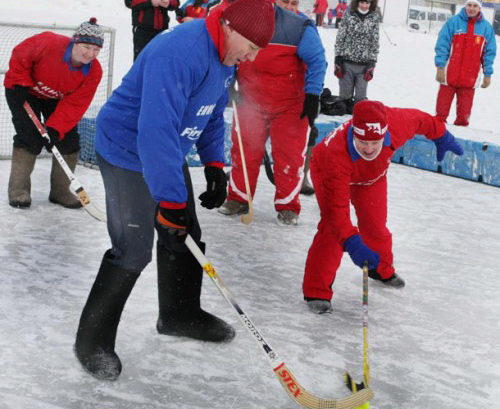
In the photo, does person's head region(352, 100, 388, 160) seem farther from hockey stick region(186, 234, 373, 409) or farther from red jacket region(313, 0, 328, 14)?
red jacket region(313, 0, 328, 14)

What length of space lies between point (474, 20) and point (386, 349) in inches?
218

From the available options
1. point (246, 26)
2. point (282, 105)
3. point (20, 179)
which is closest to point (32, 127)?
point (20, 179)

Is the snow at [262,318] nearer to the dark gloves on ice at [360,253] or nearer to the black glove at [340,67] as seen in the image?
the dark gloves on ice at [360,253]

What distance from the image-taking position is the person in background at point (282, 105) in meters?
4.83

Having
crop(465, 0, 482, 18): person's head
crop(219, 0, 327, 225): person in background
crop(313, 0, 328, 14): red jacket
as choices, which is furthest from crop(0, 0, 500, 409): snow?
crop(313, 0, 328, 14): red jacket

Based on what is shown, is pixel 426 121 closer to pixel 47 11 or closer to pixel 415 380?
pixel 415 380

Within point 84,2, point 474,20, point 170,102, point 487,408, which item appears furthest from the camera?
point 84,2

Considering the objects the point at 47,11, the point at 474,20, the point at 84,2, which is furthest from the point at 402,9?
the point at 474,20

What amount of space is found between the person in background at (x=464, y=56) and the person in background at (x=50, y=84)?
14.3 ft

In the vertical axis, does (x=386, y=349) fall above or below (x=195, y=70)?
below

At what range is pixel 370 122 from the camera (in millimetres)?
3293

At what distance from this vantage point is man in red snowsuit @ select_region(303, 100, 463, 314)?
331cm

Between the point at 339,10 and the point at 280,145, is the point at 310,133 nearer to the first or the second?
the point at 280,145

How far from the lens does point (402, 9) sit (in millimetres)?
27750
